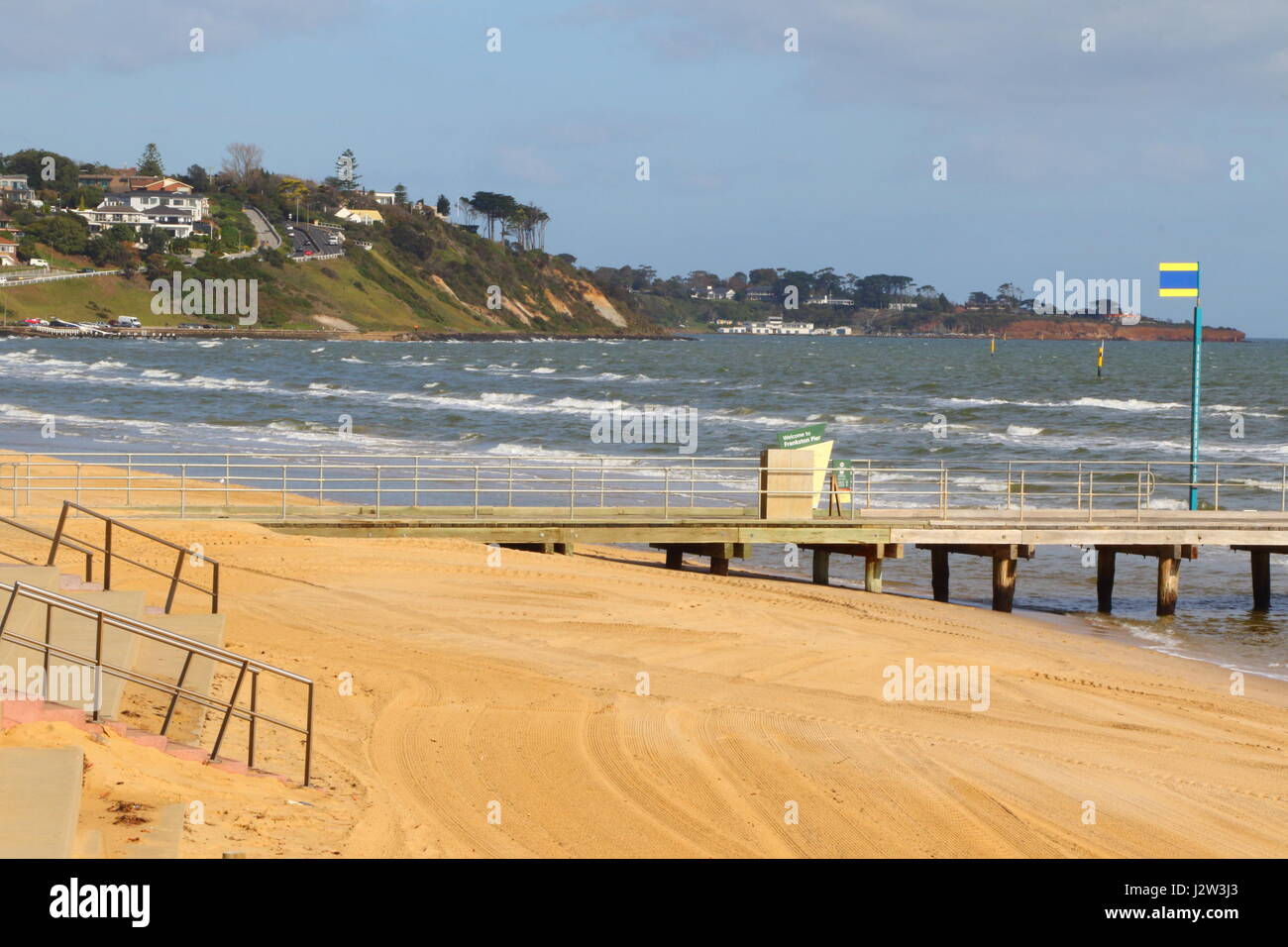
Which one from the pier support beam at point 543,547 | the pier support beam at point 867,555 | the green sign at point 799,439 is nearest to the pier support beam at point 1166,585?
the pier support beam at point 867,555

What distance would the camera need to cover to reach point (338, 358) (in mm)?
110375

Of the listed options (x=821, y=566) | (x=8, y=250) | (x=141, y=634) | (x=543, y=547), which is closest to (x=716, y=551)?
(x=821, y=566)

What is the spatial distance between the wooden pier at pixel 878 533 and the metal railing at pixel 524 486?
0.31 m

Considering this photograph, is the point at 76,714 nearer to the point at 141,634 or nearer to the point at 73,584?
the point at 141,634

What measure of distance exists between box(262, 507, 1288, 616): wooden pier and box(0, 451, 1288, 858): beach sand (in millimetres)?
1395

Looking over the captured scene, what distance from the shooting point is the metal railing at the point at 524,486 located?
22219 millimetres

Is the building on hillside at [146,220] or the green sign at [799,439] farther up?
the building on hillside at [146,220]

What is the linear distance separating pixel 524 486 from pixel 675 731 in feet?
69.9

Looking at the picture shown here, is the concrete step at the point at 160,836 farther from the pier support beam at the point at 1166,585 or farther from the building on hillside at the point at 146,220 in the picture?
the building on hillside at the point at 146,220

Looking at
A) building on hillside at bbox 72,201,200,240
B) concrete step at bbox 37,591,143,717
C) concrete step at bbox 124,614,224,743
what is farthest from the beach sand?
building on hillside at bbox 72,201,200,240

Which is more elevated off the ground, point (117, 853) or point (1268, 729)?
point (117, 853)
